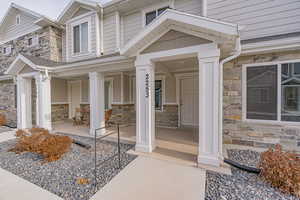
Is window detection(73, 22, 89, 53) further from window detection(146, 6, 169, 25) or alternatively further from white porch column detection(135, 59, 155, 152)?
white porch column detection(135, 59, 155, 152)

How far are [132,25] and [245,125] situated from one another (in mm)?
6428

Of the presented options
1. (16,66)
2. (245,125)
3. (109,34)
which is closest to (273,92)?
(245,125)

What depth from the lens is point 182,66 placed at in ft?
18.5

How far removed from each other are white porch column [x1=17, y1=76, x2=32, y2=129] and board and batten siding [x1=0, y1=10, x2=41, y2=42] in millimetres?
3837

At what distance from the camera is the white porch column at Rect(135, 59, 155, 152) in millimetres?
3945

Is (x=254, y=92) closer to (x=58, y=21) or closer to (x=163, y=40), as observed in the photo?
(x=163, y=40)

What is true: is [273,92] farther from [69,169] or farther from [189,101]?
[69,169]

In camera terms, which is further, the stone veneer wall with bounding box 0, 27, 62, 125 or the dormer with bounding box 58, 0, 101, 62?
the stone veneer wall with bounding box 0, 27, 62, 125

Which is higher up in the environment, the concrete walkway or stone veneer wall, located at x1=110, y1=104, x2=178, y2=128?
stone veneer wall, located at x1=110, y1=104, x2=178, y2=128

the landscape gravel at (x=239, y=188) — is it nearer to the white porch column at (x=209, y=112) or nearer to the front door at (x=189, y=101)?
the white porch column at (x=209, y=112)

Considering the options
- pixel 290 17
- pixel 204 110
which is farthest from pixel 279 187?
pixel 290 17

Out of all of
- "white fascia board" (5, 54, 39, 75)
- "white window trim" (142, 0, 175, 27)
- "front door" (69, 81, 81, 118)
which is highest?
"white window trim" (142, 0, 175, 27)

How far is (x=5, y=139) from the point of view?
18.8 feet

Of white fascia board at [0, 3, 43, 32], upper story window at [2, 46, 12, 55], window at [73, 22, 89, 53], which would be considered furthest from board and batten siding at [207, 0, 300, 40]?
upper story window at [2, 46, 12, 55]
